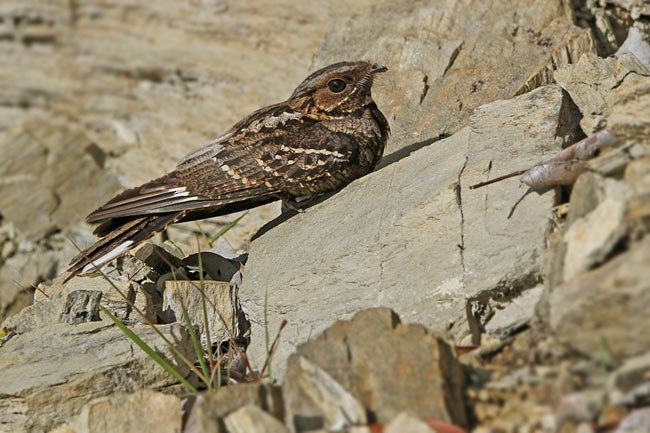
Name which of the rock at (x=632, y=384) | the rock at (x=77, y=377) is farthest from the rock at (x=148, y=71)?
the rock at (x=632, y=384)

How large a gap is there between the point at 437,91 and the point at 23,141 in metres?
4.86

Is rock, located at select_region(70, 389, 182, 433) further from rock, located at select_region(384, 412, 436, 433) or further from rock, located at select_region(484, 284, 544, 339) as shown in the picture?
rock, located at select_region(484, 284, 544, 339)

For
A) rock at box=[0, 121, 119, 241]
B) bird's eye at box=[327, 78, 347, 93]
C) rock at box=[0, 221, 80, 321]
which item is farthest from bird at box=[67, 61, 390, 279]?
rock at box=[0, 121, 119, 241]

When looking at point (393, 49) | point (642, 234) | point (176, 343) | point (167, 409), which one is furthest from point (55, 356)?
point (393, 49)

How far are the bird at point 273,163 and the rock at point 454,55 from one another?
0.37 m

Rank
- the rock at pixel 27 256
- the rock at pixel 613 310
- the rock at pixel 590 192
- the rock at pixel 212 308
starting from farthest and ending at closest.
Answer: the rock at pixel 27 256, the rock at pixel 212 308, the rock at pixel 590 192, the rock at pixel 613 310

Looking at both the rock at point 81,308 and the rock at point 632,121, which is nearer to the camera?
the rock at point 632,121

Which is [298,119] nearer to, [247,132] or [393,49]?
[247,132]

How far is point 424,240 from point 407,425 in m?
1.51

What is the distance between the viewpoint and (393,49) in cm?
650

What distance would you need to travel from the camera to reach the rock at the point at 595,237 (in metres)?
2.96

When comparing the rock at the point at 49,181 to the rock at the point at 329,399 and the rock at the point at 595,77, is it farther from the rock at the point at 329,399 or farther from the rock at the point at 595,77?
the rock at the point at 329,399

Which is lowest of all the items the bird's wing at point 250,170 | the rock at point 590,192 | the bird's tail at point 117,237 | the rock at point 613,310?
the rock at point 613,310

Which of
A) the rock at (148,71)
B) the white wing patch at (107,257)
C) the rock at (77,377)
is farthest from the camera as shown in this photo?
the rock at (148,71)
